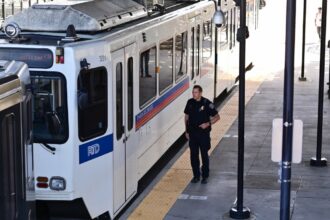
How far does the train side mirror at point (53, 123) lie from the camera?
29.6ft

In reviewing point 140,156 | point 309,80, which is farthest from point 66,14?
point 309,80

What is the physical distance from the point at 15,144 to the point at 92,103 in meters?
2.81

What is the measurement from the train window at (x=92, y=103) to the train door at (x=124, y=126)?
1.08ft

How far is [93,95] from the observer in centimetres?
961

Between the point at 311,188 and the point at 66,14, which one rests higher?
the point at 66,14

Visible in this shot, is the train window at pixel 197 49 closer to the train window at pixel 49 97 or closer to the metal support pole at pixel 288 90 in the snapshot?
the train window at pixel 49 97

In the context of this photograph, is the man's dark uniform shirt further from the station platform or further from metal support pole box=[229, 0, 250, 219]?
metal support pole box=[229, 0, 250, 219]

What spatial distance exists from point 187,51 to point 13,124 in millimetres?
8521

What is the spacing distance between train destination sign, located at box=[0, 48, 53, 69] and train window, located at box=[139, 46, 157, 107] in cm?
256

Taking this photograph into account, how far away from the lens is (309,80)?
2327 cm

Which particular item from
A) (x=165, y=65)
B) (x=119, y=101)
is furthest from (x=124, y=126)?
(x=165, y=65)

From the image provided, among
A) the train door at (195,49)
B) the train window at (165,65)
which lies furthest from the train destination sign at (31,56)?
the train door at (195,49)

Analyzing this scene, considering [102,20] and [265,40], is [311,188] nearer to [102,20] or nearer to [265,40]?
[102,20]

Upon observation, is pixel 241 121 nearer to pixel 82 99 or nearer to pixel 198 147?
pixel 198 147
